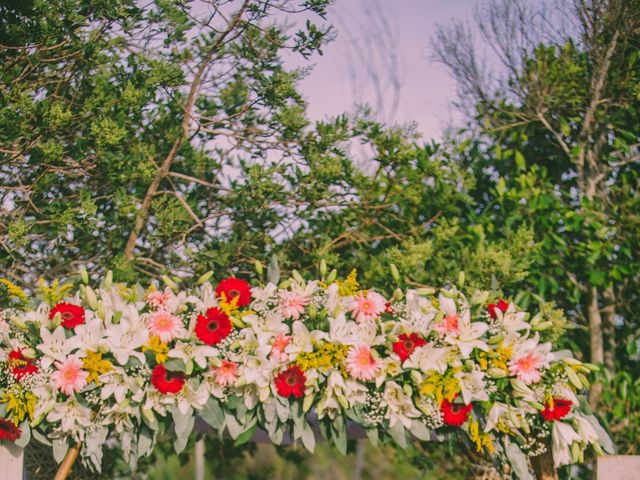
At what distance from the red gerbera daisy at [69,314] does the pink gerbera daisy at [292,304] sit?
28.2 inches

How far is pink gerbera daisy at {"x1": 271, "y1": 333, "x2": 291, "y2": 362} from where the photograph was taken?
2701mm

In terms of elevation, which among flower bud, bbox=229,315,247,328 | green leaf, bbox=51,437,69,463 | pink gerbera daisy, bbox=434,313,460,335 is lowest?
green leaf, bbox=51,437,69,463

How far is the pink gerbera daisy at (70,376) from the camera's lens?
2668 mm

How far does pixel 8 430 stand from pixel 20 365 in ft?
0.74

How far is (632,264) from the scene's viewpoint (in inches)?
180

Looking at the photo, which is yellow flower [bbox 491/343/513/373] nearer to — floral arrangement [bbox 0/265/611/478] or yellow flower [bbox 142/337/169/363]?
floral arrangement [bbox 0/265/611/478]

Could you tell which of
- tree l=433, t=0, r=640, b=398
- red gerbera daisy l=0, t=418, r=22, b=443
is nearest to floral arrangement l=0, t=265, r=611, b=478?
red gerbera daisy l=0, t=418, r=22, b=443

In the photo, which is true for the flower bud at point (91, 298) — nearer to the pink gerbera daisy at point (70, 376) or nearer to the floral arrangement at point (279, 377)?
the floral arrangement at point (279, 377)

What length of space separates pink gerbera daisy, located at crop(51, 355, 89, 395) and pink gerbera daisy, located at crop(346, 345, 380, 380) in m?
0.90

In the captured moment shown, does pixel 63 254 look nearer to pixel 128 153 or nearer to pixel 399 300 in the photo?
pixel 128 153

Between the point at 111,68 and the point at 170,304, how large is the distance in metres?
1.85

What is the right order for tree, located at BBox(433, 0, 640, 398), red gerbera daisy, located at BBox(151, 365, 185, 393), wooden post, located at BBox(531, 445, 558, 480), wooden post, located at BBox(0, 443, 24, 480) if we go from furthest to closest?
tree, located at BBox(433, 0, 640, 398) < wooden post, located at BBox(531, 445, 558, 480) < wooden post, located at BBox(0, 443, 24, 480) < red gerbera daisy, located at BBox(151, 365, 185, 393)

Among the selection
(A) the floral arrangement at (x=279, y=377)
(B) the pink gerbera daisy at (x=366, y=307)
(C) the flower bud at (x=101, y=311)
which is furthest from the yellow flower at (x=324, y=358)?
(C) the flower bud at (x=101, y=311)

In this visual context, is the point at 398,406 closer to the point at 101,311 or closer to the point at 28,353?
the point at 101,311
